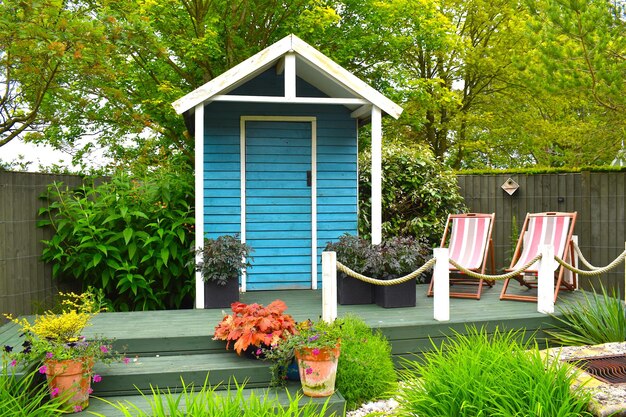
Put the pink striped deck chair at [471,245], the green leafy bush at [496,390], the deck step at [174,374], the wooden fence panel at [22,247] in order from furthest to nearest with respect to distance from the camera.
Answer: the pink striped deck chair at [471,245] < the wooden fence panel at [22,247] < the deck step at [174,374] < the green leafy bush at [496,390]

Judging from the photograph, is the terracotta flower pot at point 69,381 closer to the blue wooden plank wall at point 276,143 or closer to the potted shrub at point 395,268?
the potted shrub at point 395,268

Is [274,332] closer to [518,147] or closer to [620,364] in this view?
[620,364]

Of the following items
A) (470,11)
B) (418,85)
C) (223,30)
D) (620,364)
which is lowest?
(620,364)

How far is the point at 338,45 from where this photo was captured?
1250cm

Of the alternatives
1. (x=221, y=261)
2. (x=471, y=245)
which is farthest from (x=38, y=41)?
(x=471, y=245)

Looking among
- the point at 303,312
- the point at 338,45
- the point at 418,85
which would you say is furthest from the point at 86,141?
the point at 303,312

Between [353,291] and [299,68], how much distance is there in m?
2.70

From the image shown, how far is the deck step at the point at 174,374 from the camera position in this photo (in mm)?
4480

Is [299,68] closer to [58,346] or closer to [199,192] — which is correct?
[199,192]

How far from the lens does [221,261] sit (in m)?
6.08

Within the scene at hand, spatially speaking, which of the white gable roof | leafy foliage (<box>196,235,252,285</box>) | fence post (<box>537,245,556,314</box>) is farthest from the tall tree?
fence post (<box>537,245,556,314</box>)

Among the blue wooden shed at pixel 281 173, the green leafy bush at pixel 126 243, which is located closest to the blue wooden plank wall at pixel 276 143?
the blue wooden shed at pixel 281 173

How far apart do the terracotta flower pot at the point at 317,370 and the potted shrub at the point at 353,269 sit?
198 centimetres

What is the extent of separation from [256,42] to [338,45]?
67.6 inches
